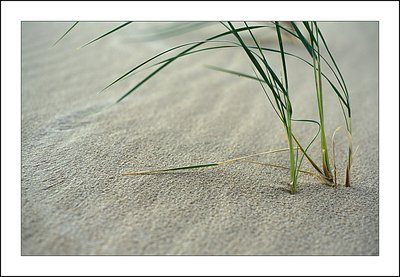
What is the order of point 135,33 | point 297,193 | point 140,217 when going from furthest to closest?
point 135,33, point 297,193, point 140,217

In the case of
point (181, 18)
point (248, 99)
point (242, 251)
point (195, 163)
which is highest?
point (181, 18)

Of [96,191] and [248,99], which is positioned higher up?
[248,99]

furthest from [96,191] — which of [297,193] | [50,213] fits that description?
[297,193]

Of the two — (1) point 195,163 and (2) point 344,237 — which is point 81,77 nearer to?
(1) point 195,163

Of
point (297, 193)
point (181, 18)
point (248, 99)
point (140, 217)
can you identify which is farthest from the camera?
point (248, 99)

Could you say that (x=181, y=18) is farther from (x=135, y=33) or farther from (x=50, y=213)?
(x=135, y=33)

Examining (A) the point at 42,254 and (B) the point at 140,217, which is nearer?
(A) the point at 42,254
